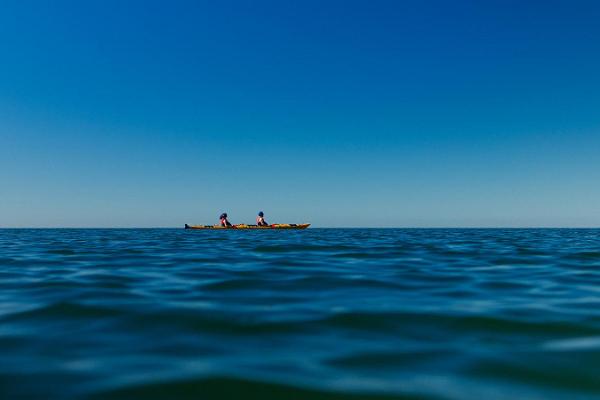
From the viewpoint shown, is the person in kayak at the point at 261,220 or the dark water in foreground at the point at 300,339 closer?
the dark water in foreground at the point at 300,339

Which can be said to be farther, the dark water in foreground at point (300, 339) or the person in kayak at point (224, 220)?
the person in kayak at point (224, 220)

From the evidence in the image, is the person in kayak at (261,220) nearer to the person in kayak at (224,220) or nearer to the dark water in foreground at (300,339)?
the person in kayak at (224,220)

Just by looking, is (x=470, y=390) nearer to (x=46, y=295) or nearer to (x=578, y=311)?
(x=578, y=311)

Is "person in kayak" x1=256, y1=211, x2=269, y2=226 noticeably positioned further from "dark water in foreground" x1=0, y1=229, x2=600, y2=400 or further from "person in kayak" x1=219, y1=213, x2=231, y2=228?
"dark water in foreground" x1=0, y1=229, x2=600, y2=400

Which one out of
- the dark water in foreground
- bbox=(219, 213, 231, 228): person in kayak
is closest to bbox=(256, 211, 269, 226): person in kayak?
bbox=(219, 213, 231, 228): person in kayak

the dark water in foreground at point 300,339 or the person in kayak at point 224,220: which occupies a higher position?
the person in kayak at point 224,220

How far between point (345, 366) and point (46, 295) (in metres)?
5.51

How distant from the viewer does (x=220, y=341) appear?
420cm

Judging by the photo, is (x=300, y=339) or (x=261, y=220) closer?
(x=300, y=339)

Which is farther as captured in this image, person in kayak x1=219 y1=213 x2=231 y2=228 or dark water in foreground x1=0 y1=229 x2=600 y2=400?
person in kayak x1=219 y1=213 x2=231 y2=228

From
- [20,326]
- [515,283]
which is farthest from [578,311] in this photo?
[20,326]

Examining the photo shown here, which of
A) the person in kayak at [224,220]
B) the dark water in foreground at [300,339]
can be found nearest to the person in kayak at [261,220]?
the person in kayak at [224,220]

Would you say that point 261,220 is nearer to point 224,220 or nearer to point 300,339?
point 224,220

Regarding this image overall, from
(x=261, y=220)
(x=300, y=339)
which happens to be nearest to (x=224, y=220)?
(x=261, y=220)
